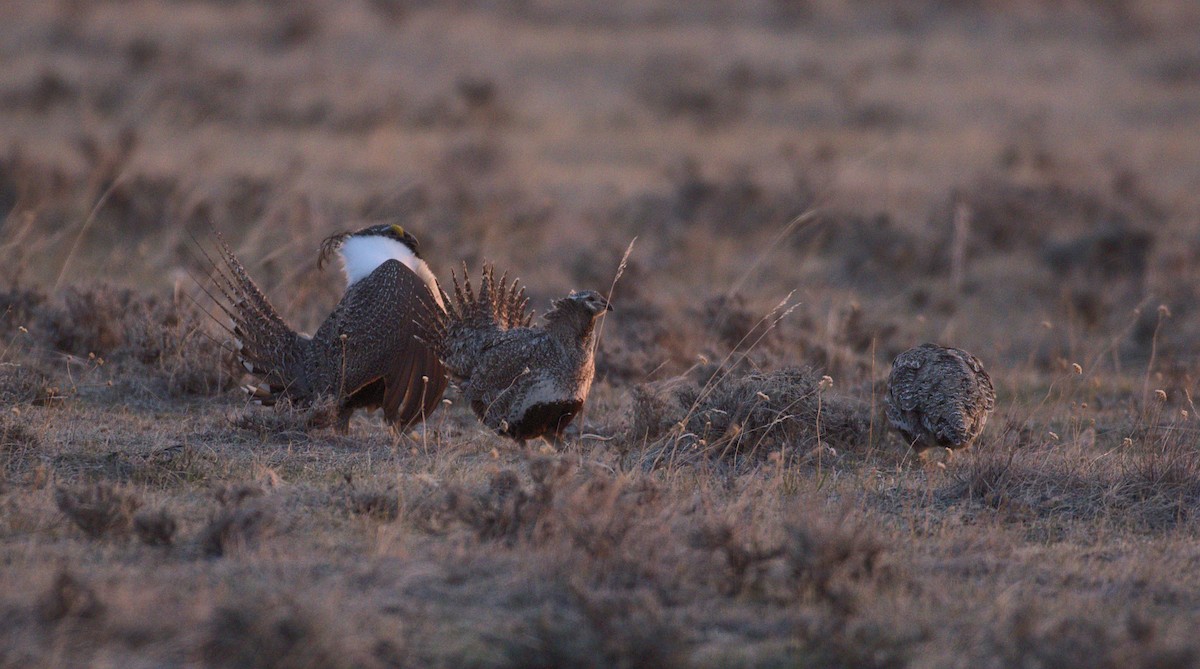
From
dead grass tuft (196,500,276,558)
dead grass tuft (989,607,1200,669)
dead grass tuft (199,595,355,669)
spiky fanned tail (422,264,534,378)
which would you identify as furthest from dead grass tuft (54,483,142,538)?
dead grass tuft (989,607,1200,669)

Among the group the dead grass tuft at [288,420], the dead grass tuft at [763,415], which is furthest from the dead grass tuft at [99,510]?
the dead grass tuft at [763,415]

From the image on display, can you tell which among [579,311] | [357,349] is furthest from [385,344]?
[579,311]

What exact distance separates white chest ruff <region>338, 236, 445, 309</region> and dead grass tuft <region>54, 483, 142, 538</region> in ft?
6.24

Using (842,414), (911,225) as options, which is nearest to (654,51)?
(911,225)

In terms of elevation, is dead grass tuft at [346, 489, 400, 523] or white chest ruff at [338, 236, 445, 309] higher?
white chest ruff at [338, 236, 445, 309]

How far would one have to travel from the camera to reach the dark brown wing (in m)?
5.67

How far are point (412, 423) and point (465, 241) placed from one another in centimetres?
507

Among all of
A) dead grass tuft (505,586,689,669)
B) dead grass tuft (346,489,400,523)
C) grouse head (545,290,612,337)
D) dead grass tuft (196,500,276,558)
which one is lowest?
dead grass tuft (505,586,689,669)

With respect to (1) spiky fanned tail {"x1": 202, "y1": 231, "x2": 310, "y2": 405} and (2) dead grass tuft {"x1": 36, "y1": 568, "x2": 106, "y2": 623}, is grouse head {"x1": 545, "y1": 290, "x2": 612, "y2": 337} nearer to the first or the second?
(1) spiky fanned tail {"x1": 202, "y1": 231, "x2": 310, "y2": 405}

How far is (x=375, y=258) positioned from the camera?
234 inches

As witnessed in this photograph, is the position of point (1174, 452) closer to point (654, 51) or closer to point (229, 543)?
point (229, 543)

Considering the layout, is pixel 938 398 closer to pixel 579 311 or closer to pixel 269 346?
pixel 579 311

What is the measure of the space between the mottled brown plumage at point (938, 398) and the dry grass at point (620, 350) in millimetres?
135

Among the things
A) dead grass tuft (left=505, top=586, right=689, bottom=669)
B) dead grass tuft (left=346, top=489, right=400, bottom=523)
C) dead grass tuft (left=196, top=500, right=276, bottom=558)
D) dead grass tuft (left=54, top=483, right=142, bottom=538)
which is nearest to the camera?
dead grass tuft (left=505, top=586, right=689, bottom=669)
